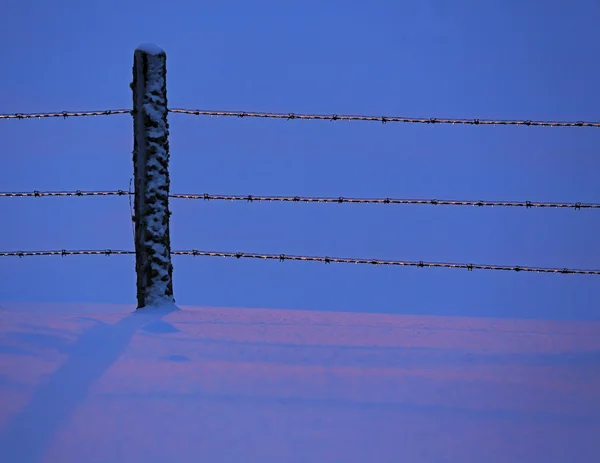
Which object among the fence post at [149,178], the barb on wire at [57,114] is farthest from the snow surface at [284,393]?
the barb on wire at [57,114]

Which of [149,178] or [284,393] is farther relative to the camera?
[149,178]

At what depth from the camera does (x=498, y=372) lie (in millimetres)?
1948

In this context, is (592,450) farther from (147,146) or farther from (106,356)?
(147,146)

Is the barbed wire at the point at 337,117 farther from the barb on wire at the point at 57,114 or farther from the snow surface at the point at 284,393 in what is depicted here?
the snow surface at the point at 284,393

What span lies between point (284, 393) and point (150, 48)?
1848 millimetres

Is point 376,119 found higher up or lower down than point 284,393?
higher up

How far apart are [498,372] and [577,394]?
0.24 metres

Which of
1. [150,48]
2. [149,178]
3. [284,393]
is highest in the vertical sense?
[150,48]

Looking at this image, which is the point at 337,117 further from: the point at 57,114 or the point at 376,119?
the point at 57,114

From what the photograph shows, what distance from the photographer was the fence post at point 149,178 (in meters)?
2.84

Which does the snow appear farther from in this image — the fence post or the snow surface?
the snow surface

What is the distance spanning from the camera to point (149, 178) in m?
2.86

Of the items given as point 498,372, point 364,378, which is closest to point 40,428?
point 364,378

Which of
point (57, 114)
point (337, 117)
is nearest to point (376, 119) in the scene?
point (337, 117)
